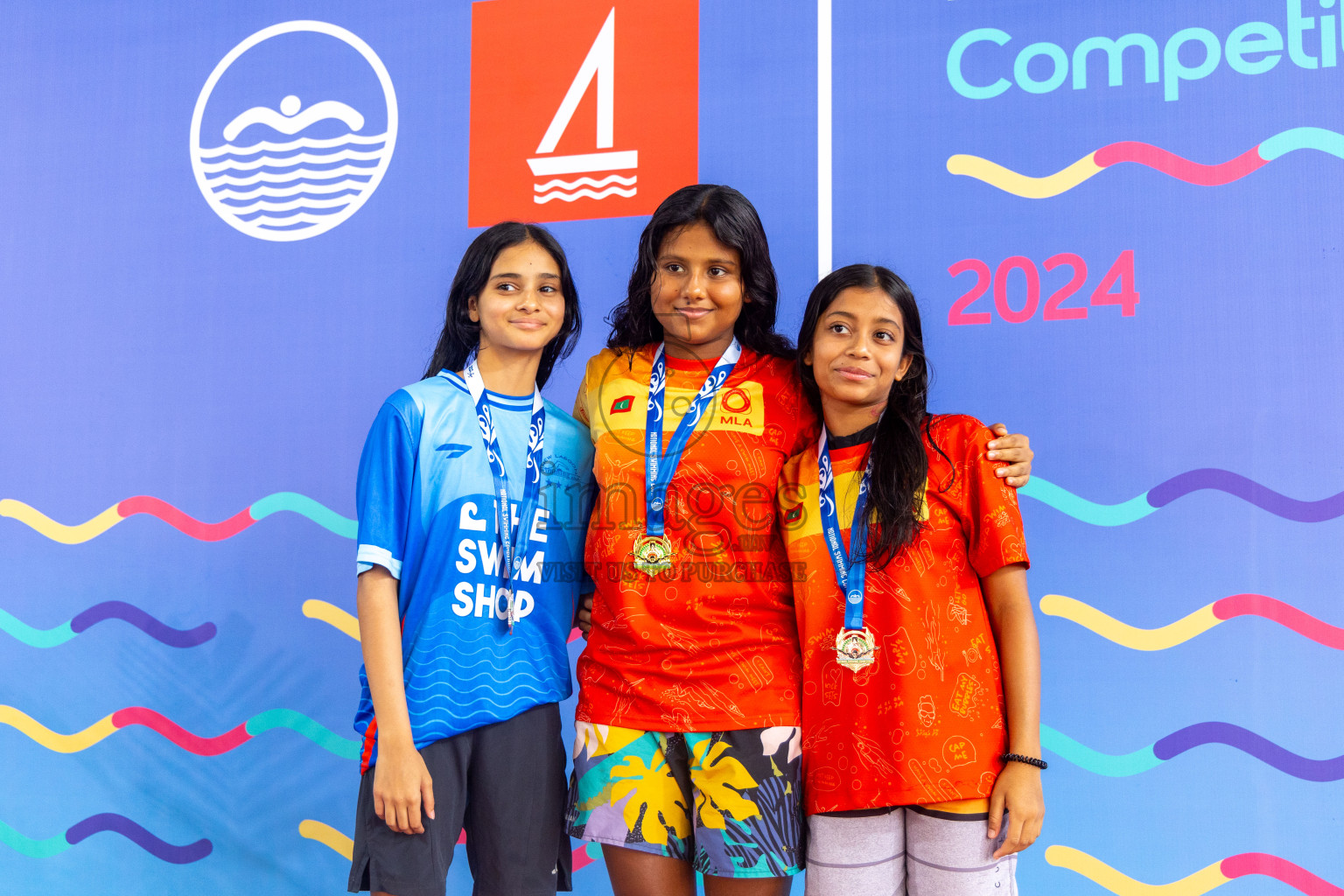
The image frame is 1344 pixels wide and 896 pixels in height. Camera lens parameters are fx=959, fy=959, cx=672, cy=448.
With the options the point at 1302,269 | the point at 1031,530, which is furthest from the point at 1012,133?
the point at 1031,530

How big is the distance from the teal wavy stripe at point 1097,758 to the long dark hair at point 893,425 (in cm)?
99

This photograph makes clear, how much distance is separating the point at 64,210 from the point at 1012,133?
8.86ft

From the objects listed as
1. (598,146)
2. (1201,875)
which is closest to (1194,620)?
(1201,875)

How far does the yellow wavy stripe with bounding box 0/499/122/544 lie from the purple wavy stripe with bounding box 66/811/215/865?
0.79 meters

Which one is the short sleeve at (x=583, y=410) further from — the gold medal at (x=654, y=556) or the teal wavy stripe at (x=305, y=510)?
the teal wavy stripe at (x=305, y=510)

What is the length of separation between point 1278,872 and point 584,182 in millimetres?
2266

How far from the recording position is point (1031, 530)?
222 centimetres

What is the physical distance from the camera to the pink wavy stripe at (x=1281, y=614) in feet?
6.81

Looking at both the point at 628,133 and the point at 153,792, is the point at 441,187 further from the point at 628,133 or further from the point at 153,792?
the point at 153,792

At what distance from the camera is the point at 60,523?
2816mm

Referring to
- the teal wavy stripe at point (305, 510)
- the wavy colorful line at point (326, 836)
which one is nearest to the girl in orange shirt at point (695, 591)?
the teal wavy stripe at point (305, 510)

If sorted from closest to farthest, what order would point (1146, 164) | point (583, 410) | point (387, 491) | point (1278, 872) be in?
point (387, 491)
point (583, 410)
point (1278, 872)
point (1146, 164)

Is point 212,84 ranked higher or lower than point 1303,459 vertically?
higher

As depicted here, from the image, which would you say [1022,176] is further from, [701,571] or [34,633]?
[34,633]
